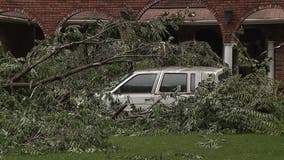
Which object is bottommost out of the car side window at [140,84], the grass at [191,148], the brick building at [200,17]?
the grass at [191,148]

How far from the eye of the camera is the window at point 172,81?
1371 centimetres

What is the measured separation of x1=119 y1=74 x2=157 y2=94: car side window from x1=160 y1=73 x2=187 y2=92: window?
24cm

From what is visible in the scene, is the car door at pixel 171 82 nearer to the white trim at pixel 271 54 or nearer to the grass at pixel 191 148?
the grass at pixel 191 148

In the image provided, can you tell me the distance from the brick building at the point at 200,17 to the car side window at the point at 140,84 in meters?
5.60

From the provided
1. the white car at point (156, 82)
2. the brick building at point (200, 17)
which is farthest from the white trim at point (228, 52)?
the white car at point (156, 82)

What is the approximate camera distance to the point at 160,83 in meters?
13.8

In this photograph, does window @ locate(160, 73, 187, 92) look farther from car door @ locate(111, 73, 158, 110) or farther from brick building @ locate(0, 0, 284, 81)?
brick building @ locate(0, 0, 284, 81)

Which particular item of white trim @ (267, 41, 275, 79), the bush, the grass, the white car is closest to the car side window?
the white car

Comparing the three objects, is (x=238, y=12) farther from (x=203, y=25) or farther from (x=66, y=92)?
(x=66, y=92)

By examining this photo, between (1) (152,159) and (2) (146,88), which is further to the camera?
(2) (146,88)

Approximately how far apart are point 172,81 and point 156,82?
34 cm

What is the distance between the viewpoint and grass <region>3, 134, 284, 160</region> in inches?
358

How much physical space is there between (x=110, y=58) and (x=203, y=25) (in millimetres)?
13199

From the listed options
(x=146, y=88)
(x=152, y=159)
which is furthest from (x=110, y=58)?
(x=146, y=88)
